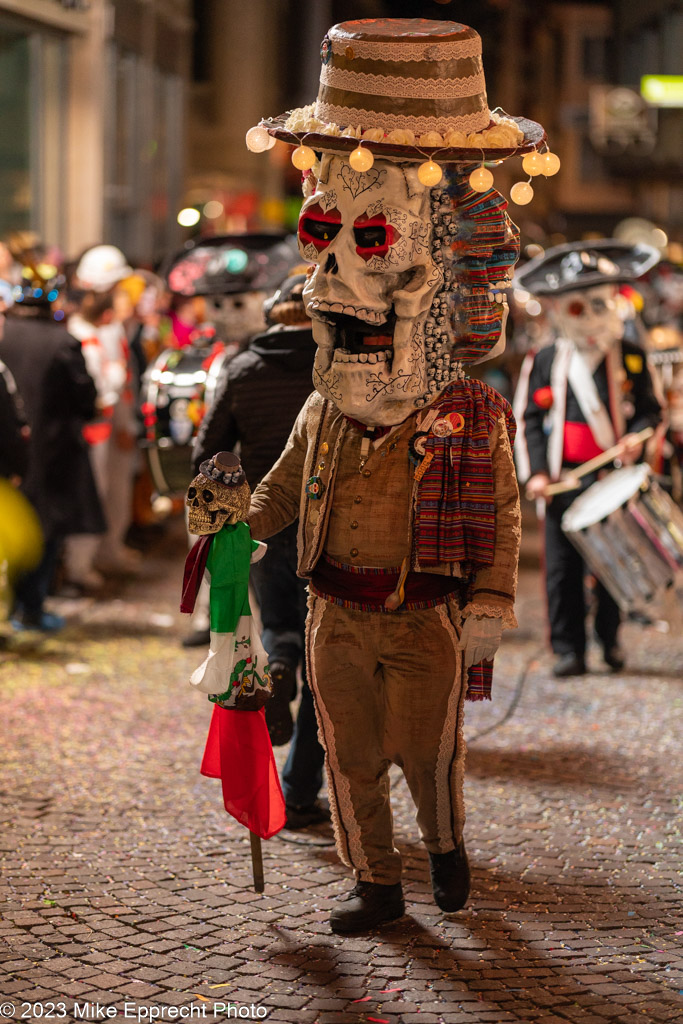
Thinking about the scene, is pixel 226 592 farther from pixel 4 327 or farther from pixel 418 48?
pixel 4 327

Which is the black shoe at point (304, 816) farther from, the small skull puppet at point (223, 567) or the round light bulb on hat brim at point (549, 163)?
the round light bulb on hat brim at point (549, 163)

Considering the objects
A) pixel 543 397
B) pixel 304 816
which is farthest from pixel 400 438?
pixel 543 397

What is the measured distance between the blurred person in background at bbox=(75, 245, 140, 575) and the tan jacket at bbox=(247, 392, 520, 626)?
589cm

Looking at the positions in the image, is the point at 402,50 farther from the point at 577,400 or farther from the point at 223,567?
the point at 577,400

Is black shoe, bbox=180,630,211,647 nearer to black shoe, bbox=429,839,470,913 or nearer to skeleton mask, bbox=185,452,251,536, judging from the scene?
black shoe, bbox=429,839,470,913

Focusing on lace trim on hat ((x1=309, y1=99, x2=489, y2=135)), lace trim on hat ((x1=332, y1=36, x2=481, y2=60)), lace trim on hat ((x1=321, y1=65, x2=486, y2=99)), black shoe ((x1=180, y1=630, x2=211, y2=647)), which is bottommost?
black shoe ((x1=180, y1=630, x2=211, y2=647))

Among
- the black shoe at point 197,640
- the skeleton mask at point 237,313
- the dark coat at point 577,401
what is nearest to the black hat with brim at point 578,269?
the dark coat at point 577,401

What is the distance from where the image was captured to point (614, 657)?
7.84m

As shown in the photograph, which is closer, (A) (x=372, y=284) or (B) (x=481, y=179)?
(B) (x=481, y=179)

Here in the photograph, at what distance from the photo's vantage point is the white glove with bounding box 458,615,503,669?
4.11m

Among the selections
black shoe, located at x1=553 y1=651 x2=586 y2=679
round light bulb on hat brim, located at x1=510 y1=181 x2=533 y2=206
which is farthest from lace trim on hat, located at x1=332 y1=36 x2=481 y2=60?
black shoe, located at x1=553 y1=651 x2=586 y2=679

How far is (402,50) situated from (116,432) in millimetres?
6881

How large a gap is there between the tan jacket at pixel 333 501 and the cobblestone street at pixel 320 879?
1.05 metres

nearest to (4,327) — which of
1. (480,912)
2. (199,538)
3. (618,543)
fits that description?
(618,543)
